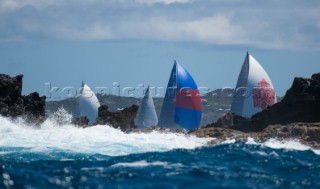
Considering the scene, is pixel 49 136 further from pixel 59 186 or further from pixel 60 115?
pixel 59 186

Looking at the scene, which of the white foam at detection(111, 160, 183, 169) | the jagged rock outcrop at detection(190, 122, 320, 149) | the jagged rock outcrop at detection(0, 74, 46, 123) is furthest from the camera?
the jagged rock outcrop at detection(0, 74, 46, 123)

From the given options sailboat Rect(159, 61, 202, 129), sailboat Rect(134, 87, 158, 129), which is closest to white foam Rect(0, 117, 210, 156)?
sailboat Rect(159, 61, 202, 129)

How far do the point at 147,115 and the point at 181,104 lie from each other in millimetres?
11400

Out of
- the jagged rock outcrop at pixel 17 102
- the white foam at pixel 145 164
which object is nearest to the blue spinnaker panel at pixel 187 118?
the jagged rock outcrop at pixel 17 102

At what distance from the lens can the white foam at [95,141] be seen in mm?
23031

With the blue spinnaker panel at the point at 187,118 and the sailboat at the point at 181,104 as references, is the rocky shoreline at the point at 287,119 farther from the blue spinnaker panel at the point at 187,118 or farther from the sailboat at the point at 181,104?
the sailboat at the point at 181,104

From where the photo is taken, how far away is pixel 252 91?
4375cm

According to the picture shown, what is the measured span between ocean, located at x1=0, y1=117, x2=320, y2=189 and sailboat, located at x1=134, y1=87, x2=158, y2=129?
84.2 feet

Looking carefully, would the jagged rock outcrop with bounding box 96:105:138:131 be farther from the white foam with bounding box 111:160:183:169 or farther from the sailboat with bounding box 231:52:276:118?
the white foam with bounding box 111:160:183:169

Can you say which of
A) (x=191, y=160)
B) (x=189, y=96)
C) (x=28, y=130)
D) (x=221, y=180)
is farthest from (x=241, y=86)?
(x=221, y=180)

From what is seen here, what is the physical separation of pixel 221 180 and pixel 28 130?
63.9 feet

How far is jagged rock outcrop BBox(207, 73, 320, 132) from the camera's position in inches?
1014

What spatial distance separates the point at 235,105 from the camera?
43.8m

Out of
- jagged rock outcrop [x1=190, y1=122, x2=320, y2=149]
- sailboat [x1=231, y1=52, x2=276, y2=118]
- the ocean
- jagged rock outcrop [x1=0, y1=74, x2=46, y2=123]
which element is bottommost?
the ocean
